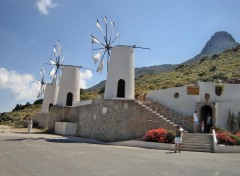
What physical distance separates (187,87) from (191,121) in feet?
8.90

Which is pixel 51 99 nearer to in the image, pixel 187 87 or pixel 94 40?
pixel 94 40

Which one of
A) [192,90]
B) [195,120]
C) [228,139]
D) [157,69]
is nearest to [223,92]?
[192,90]

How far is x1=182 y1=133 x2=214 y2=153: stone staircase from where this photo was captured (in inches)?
728

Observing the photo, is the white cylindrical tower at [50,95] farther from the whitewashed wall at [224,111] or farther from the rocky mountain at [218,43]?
the rocky mountain at [218,43]

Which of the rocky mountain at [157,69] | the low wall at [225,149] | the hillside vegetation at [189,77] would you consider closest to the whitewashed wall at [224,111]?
the low wall at [225,149]

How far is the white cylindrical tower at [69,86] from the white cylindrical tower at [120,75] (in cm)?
1126

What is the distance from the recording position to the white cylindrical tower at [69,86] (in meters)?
36.9

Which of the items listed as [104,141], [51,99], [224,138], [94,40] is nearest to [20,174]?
[224,138]

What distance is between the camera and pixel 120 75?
2661cm

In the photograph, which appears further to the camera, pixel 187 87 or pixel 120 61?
pixel 120 61

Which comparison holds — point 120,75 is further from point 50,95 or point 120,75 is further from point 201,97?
point 50,95

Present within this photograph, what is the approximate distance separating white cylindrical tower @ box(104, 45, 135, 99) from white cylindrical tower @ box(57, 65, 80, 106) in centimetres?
1126

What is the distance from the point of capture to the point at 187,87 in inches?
985

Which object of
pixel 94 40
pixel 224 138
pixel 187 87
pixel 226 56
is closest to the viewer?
pixel 224 138
